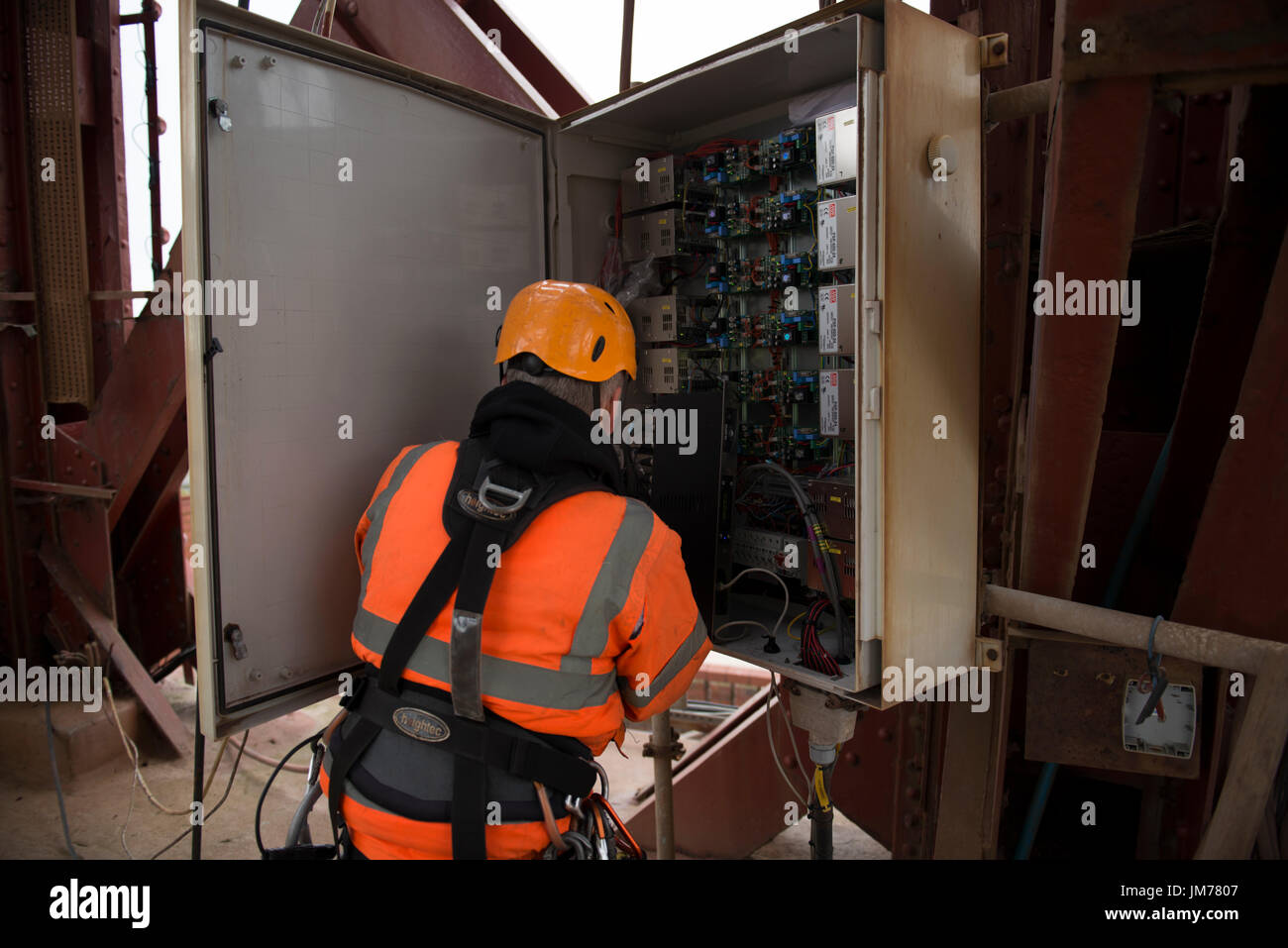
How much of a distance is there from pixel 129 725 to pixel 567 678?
3591mm

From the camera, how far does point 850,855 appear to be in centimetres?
399

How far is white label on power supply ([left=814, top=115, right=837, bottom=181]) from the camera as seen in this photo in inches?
93.8

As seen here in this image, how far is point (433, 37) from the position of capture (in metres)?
3.70

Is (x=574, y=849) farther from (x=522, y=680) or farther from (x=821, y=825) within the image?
(x=821, y=825)

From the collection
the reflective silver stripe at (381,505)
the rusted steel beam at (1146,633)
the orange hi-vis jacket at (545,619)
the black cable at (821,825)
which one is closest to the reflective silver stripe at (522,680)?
the orange hi-vis jacket at (545,619)

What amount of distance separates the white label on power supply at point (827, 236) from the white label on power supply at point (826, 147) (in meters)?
0.08

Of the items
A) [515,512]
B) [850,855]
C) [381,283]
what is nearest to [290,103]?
[381,283]

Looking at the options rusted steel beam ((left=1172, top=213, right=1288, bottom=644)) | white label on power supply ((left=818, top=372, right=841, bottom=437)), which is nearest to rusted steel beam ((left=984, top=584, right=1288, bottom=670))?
rusted steel beam ((left=1172, top=213, right=1288, bottom=644))

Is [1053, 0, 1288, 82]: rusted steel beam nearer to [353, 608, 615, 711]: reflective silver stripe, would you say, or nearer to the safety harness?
the safety harness

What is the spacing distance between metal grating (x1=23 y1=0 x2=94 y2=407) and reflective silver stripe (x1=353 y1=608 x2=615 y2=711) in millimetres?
3603

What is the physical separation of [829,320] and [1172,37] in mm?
1037

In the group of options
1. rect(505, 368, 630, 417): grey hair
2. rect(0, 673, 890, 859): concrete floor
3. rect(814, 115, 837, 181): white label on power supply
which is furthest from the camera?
rect(0, 673, 890, 859): concrete floor

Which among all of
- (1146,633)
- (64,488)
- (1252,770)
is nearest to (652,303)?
(1146,633)

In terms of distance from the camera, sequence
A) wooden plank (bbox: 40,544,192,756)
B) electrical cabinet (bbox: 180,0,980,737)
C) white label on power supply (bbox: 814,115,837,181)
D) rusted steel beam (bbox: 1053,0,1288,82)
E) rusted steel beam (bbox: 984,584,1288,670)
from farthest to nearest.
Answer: wooden plank (bbox: 40,544,192,756), white label on power supply (bbox: 814,115,837,181), electrical cabinet (bbox: 180,0,980,737), rusted steel beam (bbox: 984,584,1288,670), rusted steel beam (bbox: 1053,0,1288,82)
